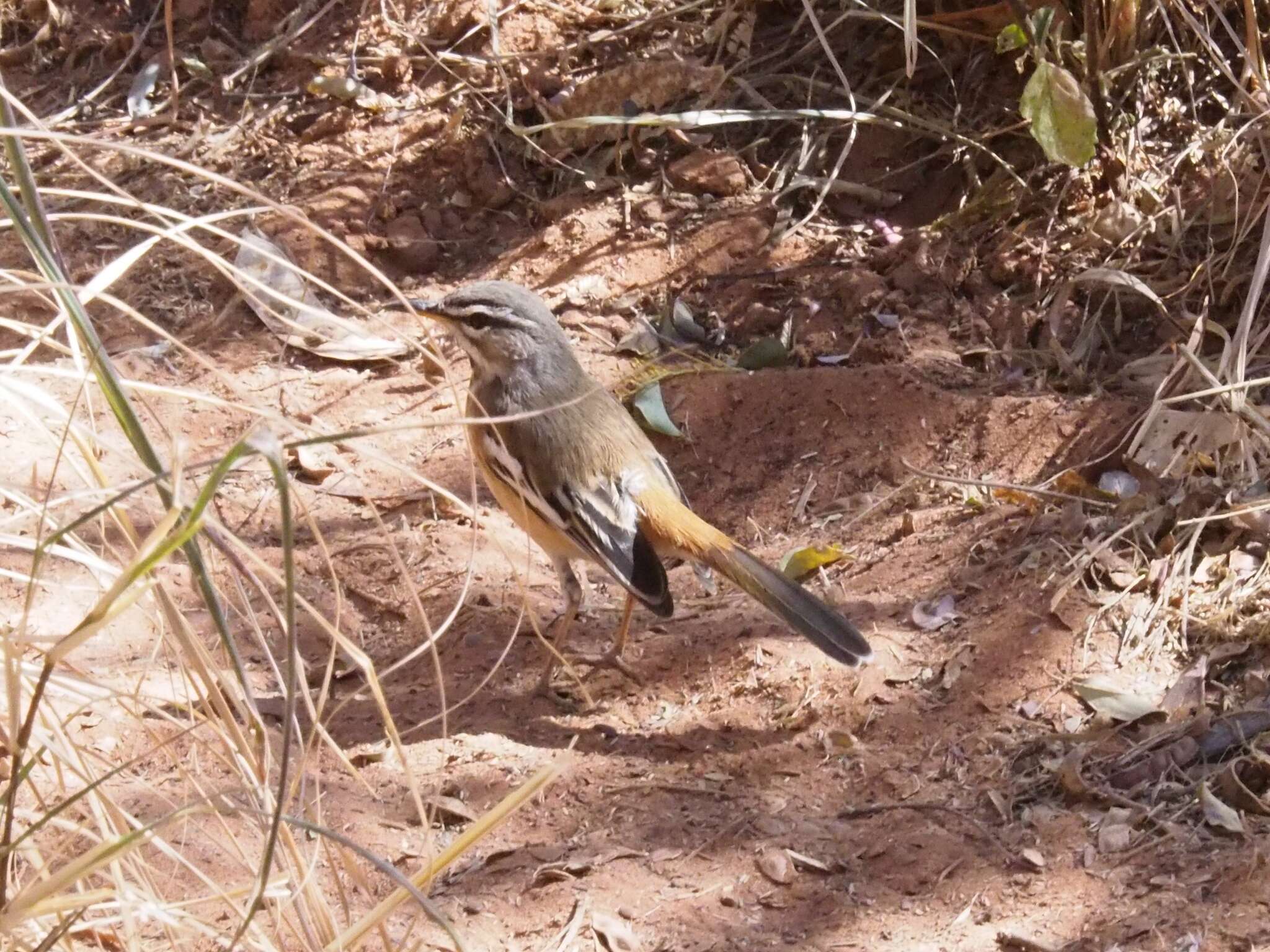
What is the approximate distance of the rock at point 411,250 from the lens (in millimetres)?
7469

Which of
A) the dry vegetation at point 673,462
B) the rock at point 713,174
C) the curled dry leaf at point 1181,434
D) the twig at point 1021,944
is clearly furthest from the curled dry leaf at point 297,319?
the twig at point 1021,944

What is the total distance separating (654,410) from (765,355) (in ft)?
2.06

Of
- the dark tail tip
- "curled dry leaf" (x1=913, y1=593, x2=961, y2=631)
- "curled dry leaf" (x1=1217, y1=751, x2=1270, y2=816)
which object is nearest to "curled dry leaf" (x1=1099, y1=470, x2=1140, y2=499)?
"curled dry leaf" (x1=913, y1=593, x2=961, y2=631)

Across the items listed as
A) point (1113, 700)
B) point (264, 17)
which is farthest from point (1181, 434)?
point (264, 17)

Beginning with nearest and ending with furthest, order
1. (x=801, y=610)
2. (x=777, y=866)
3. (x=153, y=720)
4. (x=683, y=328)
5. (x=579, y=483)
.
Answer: (x=777, y=866) → (x=153, y=720) → (x=801, y=610) → (x=579, y=483) → (x=683, y=328)

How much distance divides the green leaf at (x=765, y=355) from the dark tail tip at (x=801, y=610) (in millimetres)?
1786

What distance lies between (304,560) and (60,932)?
11.3 feet

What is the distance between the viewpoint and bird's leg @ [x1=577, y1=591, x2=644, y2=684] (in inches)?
208

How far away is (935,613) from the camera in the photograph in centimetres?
495

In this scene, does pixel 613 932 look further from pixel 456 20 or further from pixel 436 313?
pixel 456 20

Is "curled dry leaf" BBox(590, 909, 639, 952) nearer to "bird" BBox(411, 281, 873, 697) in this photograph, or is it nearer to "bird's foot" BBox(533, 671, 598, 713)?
"bird" BBox(411, 281, 873, 697)

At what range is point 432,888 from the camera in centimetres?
386

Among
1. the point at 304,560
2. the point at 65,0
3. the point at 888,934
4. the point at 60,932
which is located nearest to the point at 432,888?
the point at 888,934

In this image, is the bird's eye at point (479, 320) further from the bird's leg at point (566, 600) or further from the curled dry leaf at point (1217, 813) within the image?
the curled dry leaf at point (1217, 813)
